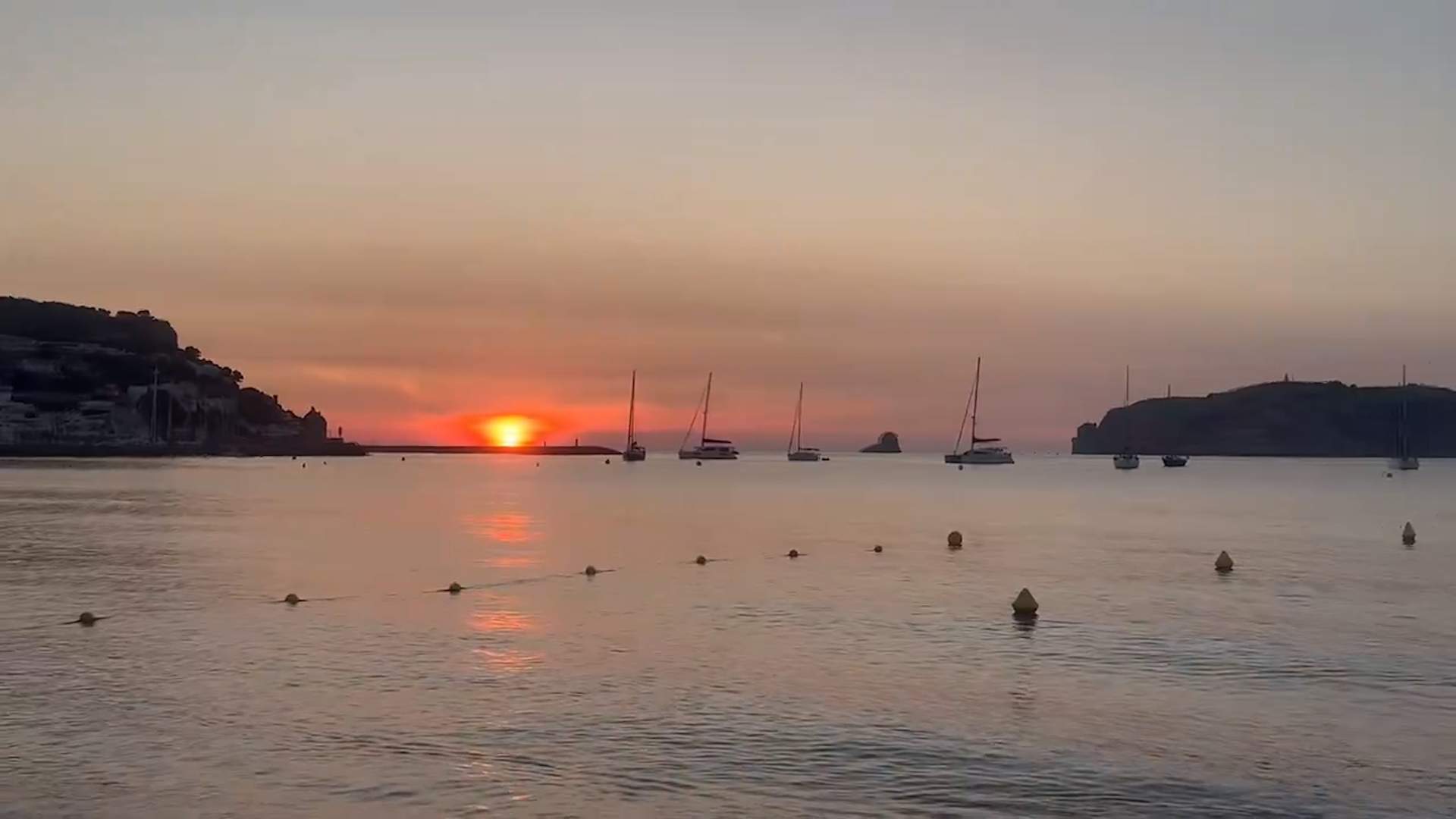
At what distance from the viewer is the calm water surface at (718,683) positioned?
20266 mm

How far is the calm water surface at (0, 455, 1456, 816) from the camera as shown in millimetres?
20266

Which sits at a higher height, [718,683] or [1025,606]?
[1025,606]

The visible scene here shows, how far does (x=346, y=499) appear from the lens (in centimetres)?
13088

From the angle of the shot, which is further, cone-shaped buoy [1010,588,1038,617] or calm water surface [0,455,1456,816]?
cone-shaped buoy [1010,588,1038,617]

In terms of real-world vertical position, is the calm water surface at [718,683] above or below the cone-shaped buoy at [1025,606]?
below

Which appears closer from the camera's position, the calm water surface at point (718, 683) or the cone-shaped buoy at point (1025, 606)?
the calm water surface at point (718, 683)

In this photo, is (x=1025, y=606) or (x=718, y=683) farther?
(x=1025, y=606)

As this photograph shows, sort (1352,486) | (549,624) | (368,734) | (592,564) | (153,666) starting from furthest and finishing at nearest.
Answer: (1352,486)
(592,564)
(549,624)
(153,666)
(368,734)

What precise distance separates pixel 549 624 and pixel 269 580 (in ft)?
55.0

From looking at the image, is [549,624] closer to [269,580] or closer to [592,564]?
[269,580]

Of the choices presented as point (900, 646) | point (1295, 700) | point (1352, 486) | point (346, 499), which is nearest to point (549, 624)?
point (900, 646)

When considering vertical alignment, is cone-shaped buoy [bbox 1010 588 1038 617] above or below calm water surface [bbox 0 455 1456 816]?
above

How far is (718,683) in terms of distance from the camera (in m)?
29.0

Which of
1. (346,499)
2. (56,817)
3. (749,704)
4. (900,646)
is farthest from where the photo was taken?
(346,499)
